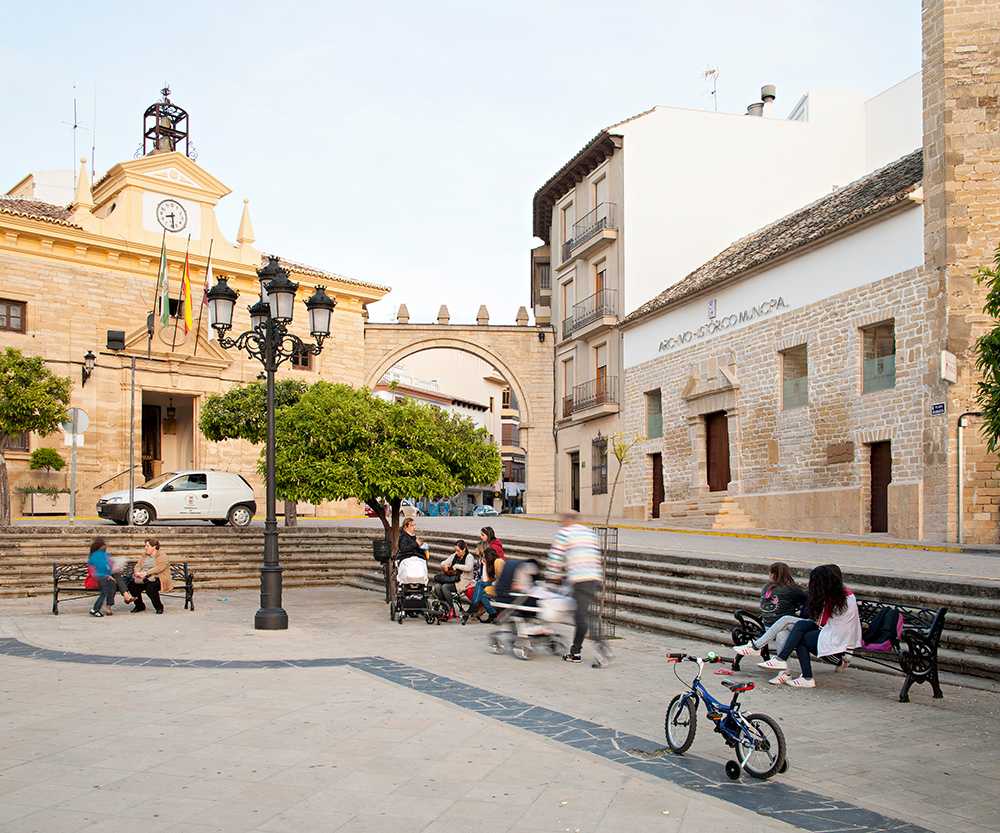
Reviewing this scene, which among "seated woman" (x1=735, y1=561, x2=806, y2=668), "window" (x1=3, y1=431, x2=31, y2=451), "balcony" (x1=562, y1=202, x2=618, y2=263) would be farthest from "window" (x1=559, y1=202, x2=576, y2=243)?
"seated woman" (x1=735, y1=561, x2=806, y2=668)

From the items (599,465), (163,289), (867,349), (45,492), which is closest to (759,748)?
(867,349)

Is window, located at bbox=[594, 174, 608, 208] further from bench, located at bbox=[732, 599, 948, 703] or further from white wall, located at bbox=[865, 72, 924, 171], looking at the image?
bench, located at bbox=[732, 599, 948, 703]

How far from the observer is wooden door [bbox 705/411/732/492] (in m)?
25.1

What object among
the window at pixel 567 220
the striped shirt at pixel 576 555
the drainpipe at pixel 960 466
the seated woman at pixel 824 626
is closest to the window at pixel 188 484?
the striped shirt at pixel 576 555

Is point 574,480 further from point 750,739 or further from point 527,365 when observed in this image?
point 750,739

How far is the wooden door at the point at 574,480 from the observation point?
35.2 m

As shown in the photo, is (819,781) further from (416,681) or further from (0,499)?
(0,499)

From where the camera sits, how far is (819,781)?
18.6 feet

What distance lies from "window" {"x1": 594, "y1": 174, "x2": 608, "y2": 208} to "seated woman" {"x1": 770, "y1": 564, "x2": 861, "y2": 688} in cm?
2586

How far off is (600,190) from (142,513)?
61.4ft

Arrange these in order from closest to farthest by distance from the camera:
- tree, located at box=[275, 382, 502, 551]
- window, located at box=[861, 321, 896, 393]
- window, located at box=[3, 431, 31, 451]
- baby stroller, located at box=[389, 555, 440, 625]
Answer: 1. baby stroller, located at box=[389, 555, 440, 625]
2. tree, located at box=[275, 382, 502, 551]
3. window, located at box=[861, 321, 896, 393]
4. window, located at box=[3, 431, 31, 451]

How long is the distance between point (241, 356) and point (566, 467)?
11.9 metres

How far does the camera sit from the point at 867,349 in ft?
65.0

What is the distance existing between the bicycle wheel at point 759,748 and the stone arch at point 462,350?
31.1 m
